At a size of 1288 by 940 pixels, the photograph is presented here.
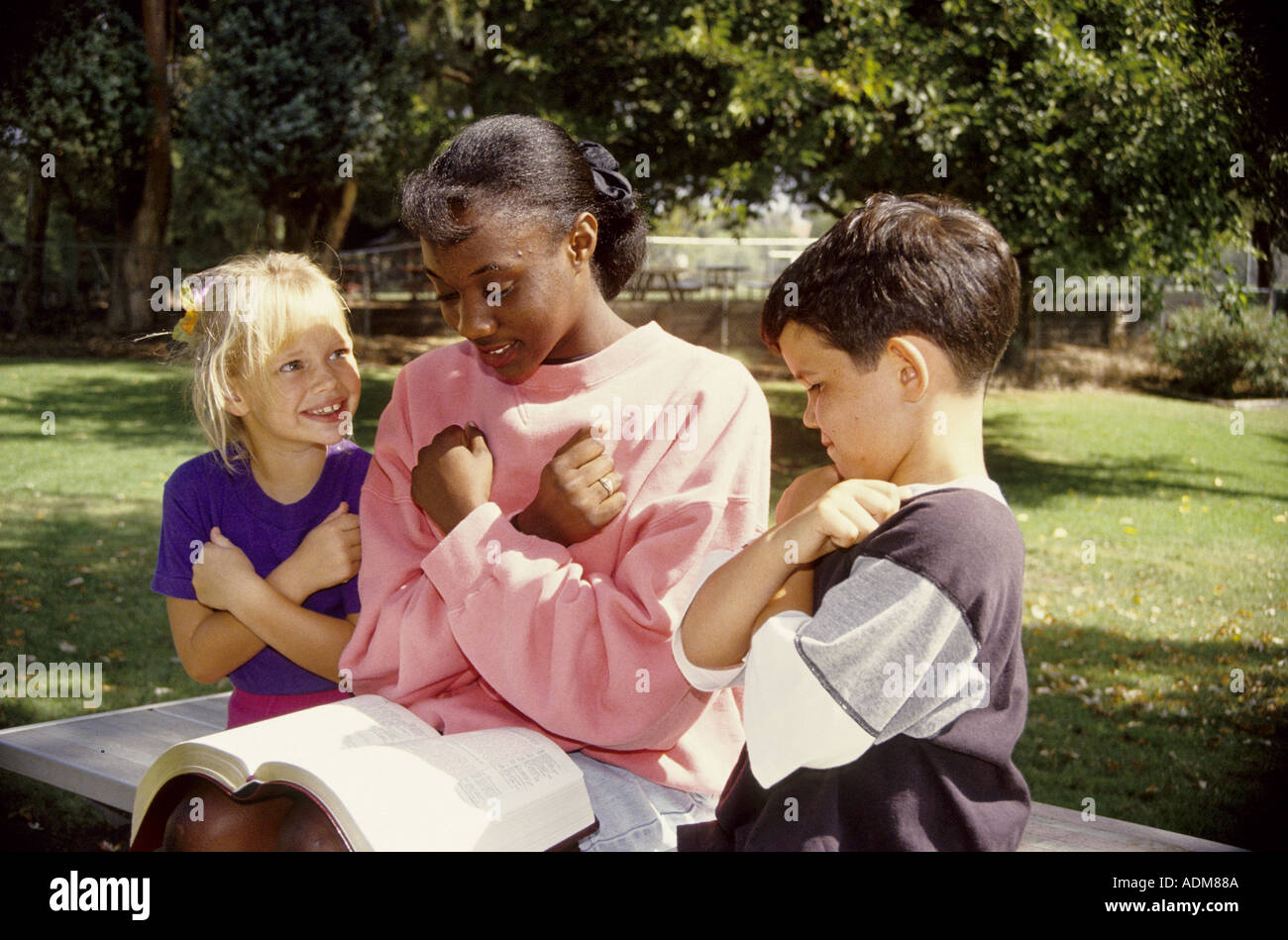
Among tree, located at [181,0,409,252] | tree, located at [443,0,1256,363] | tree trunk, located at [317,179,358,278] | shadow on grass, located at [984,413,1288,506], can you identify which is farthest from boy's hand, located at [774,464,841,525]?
tree trunk, located at [317,179,358,278]

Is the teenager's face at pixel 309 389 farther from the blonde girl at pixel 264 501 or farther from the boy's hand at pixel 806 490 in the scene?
the boy's hand at pixel 806 490

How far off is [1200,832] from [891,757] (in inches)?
137

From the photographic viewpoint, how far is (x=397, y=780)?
1742mm

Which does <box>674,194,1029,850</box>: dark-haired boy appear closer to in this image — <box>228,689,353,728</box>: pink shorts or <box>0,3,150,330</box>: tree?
<box>228,689,353,728</box>: pink shorts

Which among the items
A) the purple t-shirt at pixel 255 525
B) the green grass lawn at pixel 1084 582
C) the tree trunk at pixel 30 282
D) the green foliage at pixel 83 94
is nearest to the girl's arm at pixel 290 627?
the purple t-shirt at pixel 255 525

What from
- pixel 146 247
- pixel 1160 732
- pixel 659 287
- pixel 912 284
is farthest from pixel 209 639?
pixel 659 287

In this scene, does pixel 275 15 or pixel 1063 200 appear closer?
pixel 1063 200

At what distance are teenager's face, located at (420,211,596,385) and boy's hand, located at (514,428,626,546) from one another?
0.23 metres

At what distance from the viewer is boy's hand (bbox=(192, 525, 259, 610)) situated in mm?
2447

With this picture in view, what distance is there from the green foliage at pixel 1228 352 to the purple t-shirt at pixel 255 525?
13.5m

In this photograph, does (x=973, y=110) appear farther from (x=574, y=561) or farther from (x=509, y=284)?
(x=574, y=561)

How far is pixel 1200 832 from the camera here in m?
4.44
